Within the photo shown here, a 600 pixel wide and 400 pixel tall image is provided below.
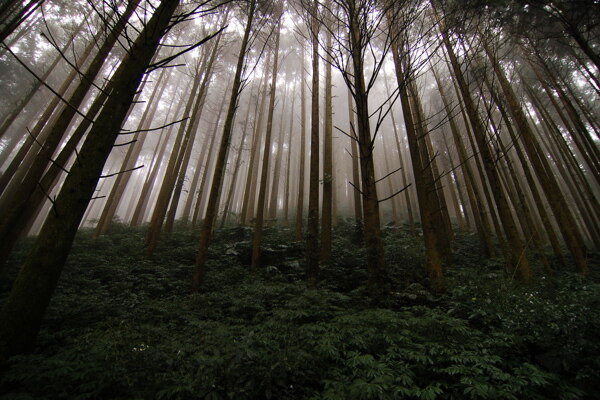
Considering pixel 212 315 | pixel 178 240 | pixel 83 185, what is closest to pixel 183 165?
pixel 178 240

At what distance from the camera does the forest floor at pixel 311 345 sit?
2244mm

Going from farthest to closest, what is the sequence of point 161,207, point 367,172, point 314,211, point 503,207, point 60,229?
point 161,207 < point 314,211 < point 503,207 < point 367,172 < point 60,229

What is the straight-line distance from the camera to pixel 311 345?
10.00 feet

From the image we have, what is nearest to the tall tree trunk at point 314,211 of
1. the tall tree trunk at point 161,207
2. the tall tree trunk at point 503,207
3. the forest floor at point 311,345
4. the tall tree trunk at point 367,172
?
the forest floor at point 311,345

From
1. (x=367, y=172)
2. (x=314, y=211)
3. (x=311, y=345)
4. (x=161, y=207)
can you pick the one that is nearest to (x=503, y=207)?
(x=367, y=172)

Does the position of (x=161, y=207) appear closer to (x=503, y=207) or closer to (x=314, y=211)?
(x=314, y=211)

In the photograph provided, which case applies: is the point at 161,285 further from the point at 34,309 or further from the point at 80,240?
the point at 80,240

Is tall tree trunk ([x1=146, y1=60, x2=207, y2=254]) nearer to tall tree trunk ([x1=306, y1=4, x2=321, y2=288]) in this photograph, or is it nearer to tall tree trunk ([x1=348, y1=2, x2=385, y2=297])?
tall tree trunk ([x1=306, y1=4, x2=321, y2=288])

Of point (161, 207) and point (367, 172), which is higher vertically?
Result: point (161, 207)

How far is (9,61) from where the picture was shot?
16.0m

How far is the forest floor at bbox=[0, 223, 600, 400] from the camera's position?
2244 millimetres

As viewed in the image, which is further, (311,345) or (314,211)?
(314,211)

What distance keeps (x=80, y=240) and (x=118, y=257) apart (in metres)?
3.32

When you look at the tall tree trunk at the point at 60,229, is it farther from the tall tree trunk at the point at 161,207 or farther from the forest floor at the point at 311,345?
the tall tree trunk at the point at 161,207
